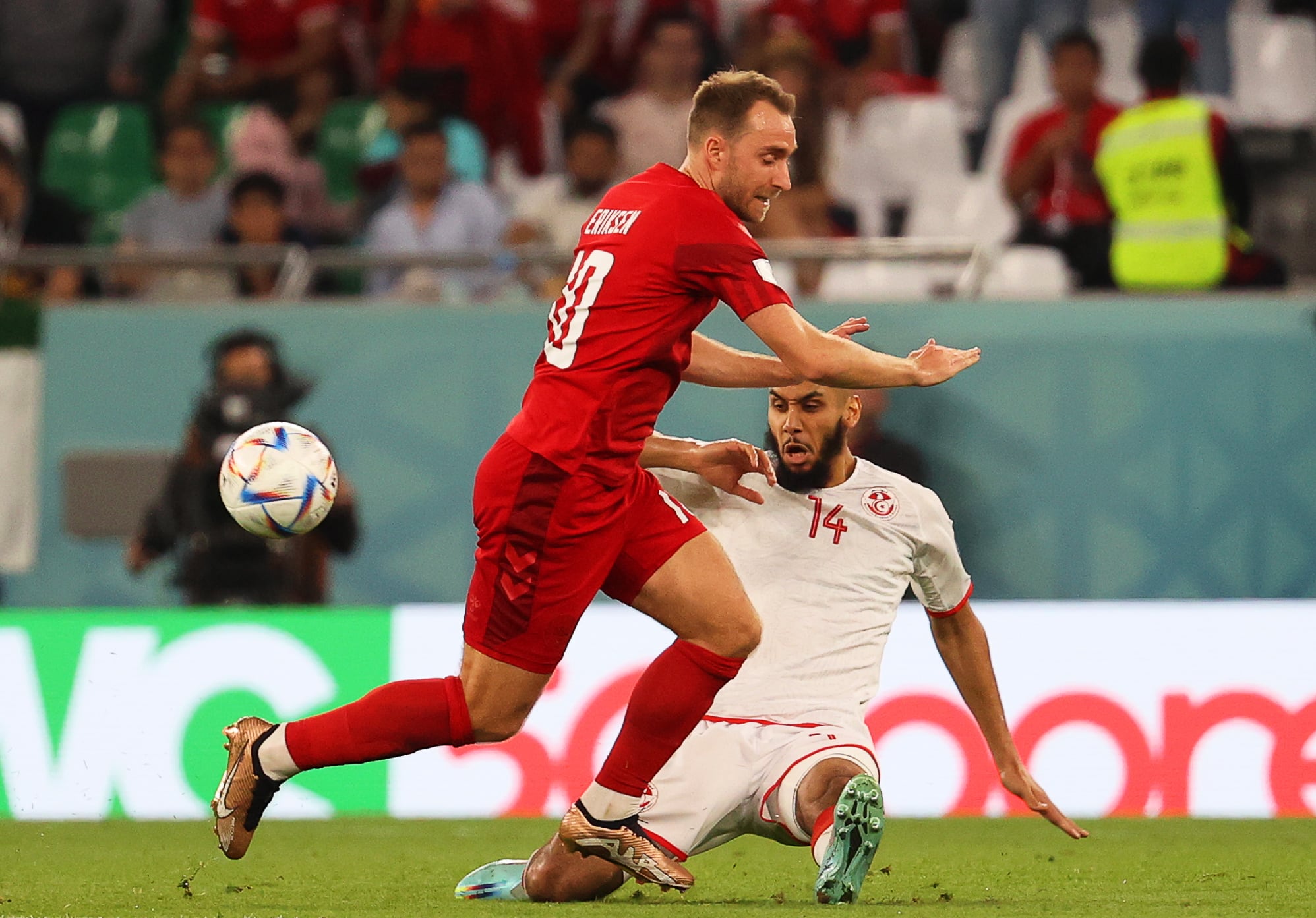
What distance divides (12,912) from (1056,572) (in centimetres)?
602

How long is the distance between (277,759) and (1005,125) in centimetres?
736

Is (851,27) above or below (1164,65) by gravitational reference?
above

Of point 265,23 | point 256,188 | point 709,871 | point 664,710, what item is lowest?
point 709,871

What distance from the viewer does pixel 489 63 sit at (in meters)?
11.5

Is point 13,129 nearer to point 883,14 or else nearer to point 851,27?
point 851,27

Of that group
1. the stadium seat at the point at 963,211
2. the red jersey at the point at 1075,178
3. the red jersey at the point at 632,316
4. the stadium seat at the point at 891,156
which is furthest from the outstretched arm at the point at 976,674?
the stadium seat at the point at 891,156

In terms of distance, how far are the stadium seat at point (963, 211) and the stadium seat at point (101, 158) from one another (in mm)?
4488

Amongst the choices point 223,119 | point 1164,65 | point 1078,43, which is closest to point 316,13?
point 223,119

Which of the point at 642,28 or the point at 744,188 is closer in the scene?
the point at 744,188

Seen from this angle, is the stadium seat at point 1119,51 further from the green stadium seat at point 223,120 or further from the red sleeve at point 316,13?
the green stadium seat at point 223,120

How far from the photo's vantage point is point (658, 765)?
4988mm

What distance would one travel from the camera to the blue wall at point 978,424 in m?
9.60

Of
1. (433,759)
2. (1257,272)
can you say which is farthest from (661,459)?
(1257,272)

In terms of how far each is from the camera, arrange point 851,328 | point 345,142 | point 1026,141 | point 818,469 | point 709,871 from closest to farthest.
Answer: point 851,328 < point 818,469 < point 709,871 < point 1026,141 < point 345,142
